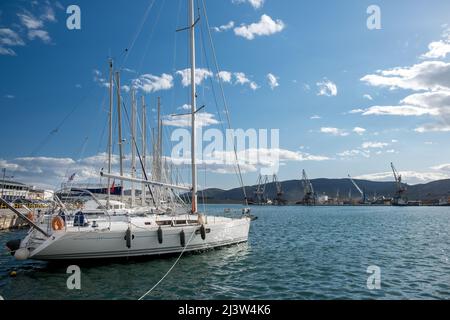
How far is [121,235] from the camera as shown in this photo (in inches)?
901

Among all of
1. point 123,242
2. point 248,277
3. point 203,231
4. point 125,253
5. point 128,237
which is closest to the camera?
point 248,277

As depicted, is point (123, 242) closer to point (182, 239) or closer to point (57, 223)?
point (182, 239)

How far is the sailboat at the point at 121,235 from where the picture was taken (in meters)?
21.2

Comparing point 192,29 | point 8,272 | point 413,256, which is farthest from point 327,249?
point 8,272

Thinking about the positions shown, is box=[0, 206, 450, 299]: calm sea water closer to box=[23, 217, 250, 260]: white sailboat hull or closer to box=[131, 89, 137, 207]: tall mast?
box=[23, 217, 250, 260]: white sailboat hull

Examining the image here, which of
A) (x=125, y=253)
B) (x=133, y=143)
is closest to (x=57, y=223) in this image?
(x=125, y=253)

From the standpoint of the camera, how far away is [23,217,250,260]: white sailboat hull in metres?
21.0

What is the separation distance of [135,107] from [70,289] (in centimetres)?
3217

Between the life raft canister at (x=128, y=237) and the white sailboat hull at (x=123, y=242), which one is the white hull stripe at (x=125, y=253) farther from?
the life raft canister at (x=128, y=237)

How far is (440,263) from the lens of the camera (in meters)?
23.7

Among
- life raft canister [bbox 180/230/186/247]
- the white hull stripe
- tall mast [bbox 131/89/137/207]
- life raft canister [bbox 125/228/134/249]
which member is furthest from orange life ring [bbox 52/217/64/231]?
tall mast [bbox 131/89/137/207]

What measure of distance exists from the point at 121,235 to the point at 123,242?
54 cm

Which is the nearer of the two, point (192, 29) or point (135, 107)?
point (192, 29)
